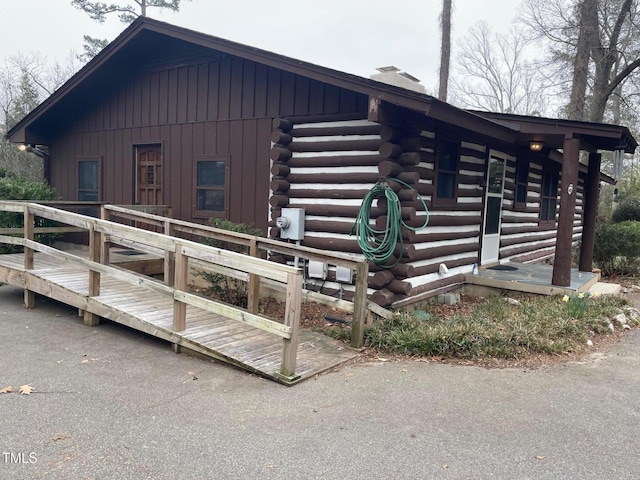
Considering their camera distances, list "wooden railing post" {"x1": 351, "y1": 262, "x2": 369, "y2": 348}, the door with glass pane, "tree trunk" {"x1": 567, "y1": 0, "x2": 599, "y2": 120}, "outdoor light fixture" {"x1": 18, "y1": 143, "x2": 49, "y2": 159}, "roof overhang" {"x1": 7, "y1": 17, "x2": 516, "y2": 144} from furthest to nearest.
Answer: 1. "tree trunk" {"x1": 567, "y1": 0, "x2": 599, "y2": 120}
2. "outdoor light fixture" {"x1": 18, "y1": 143, "x2": 49, "y2": 159}
3. the door with glass pane
4. "roof overhang" {"x1": 7, "y1": 17, "x2": 516, "y2": 144}
5. "wooden railing post" {"x1": 351, "y1": 262, "x2": 369, "y2": 348}

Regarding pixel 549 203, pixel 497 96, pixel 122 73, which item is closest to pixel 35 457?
pixel 122 73

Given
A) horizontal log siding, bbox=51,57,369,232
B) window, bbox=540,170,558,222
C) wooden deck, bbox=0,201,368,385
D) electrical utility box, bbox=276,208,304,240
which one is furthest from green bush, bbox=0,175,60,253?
window, bbox=540,170,558,222

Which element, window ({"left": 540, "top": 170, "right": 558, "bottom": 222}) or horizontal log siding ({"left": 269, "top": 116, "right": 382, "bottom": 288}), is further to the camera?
window ({"left": 540, "top": 170, "right": 558, "bottom": 222})

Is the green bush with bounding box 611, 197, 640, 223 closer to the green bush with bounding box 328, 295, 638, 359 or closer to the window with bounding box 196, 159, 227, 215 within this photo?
the green bush with bounding box 328, 295, 638, 359

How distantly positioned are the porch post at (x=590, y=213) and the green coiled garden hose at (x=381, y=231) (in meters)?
4.59

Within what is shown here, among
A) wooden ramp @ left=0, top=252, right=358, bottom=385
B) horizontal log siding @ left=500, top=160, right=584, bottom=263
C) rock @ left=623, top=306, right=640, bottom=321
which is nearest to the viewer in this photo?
wooden ramp @ left=0, top=252, right=358, bottom=385

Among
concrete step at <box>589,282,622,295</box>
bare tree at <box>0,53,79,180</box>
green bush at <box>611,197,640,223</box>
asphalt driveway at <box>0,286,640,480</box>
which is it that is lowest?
asphalt driveway at <box>0,286,640,480</box>

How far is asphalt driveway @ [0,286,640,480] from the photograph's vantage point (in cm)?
302

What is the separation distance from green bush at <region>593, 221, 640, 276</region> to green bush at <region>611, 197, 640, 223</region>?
395 inches

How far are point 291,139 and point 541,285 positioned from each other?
4240mm

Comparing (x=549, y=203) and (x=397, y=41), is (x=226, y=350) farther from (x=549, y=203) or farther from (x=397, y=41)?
(x=397, y=41)

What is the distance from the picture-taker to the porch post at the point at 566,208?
7.21 metres

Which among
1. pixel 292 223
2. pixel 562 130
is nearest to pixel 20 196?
pixel 292 223

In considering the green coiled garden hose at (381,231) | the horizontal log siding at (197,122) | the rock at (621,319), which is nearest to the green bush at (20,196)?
the horizontal log siding at (197,122)
